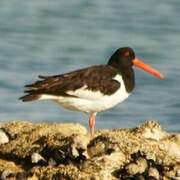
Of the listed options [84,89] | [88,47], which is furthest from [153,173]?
[88,47]

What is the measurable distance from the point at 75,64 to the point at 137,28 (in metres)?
6.37

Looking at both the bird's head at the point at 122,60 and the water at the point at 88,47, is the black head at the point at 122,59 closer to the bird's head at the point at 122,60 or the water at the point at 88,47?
the bird's head at the point at 122,60

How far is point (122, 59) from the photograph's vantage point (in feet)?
63.5

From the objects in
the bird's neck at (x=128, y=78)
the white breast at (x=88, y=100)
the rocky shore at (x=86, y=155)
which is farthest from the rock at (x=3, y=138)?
the bird's neck at (x=128, y=78)

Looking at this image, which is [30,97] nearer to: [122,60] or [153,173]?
[122,60]

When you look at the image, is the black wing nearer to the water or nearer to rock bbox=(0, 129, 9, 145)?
rock bbox=(0, 129, 9, 145)

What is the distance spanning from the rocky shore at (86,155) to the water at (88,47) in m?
9.32

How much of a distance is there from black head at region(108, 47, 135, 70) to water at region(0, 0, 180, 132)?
21.3 feet

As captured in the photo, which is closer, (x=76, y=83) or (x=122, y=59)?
(x=76, y=83)

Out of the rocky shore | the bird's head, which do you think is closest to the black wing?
the bird's head

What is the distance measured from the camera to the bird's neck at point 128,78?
61.8 ft

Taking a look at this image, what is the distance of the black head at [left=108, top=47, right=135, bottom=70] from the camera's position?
63.4 ft

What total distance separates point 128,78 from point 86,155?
3.83 metres

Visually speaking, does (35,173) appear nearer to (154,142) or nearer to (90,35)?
(154,142)
